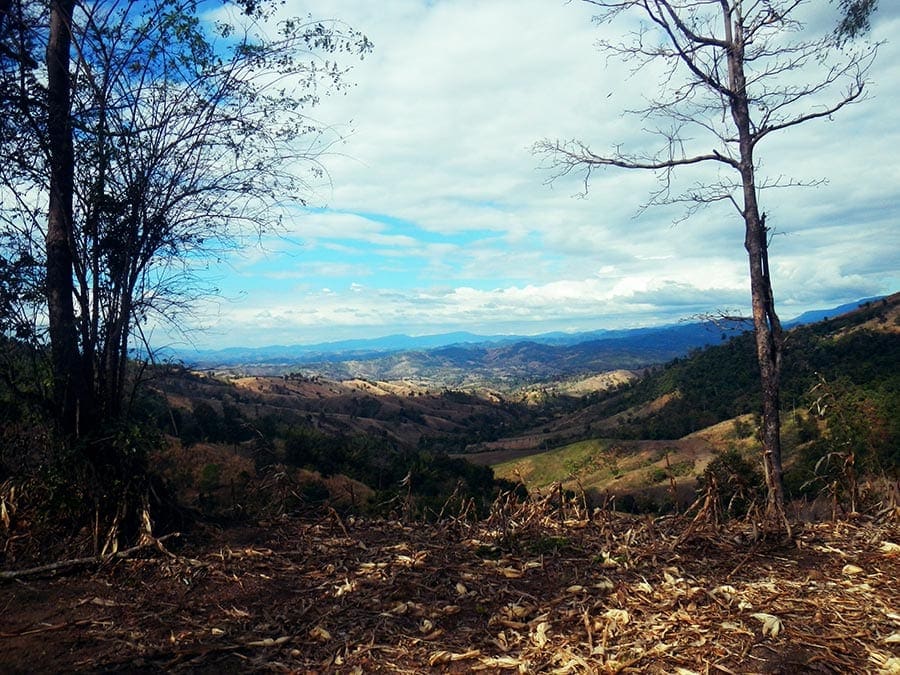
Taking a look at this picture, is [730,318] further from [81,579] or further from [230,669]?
[81,579]

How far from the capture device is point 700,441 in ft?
222

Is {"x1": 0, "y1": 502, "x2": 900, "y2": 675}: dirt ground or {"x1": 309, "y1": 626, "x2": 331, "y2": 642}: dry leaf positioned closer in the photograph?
{"x1": 0, "y1": 502, "x2": 900, "y2": 675}: dirt ground

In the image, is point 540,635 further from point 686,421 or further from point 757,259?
point 686,421

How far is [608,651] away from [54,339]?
5493 millimetres

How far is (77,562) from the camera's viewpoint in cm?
459

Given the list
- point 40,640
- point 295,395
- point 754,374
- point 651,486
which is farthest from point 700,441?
point 40,640

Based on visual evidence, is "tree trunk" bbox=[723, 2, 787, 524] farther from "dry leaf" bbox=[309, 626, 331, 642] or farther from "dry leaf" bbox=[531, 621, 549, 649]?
"dry leaf" bbox=[309, 626, 331, 642]

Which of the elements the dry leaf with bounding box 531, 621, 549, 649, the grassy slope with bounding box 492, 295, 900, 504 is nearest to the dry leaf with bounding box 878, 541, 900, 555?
the dry leaf with bounding box 531, 621, 549, 649

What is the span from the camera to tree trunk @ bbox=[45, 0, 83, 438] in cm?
527

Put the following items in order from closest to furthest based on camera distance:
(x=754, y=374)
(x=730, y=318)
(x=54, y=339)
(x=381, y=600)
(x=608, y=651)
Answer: (x=608, y=651)
(x=381, y=600)
(x=54, y=339)
(x=730, y=318)
(x=754, y=374)

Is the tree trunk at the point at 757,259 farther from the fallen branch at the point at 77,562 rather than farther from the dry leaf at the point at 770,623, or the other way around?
the fallen branch at the point at 77,562

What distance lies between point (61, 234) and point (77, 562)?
3.07m

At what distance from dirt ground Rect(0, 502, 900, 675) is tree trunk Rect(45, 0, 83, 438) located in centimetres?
174

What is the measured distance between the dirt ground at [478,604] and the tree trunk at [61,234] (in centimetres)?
174
